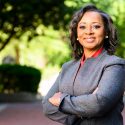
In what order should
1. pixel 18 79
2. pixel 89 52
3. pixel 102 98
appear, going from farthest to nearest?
pixel 18 79 → pixel 89 52 → pixel 102 98

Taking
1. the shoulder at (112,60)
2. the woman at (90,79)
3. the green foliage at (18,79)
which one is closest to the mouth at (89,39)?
the woman at (90,79)

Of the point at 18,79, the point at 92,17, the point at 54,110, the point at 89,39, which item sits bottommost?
the point at 18,79

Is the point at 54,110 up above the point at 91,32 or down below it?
below

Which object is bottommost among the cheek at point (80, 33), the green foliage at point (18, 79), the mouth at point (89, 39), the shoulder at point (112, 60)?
the green foliage at point (18, 79)

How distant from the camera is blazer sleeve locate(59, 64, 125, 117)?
9.11ft

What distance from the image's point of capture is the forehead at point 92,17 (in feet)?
9.77

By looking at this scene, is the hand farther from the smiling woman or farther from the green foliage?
the green foliage

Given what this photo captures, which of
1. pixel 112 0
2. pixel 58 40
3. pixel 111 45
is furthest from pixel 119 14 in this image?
pixel 111 45

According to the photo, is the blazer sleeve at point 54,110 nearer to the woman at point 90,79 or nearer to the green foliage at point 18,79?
the woman at point 90,79

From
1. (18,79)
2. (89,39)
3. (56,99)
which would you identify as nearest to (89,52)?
(89,39)

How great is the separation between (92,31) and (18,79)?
20.0 metres

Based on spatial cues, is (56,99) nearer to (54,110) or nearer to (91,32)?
(54,110)

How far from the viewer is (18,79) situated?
898 inches

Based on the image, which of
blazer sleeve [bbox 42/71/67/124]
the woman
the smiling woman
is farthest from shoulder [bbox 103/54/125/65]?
blazer sleeve [bbox 42/71/67/124]
